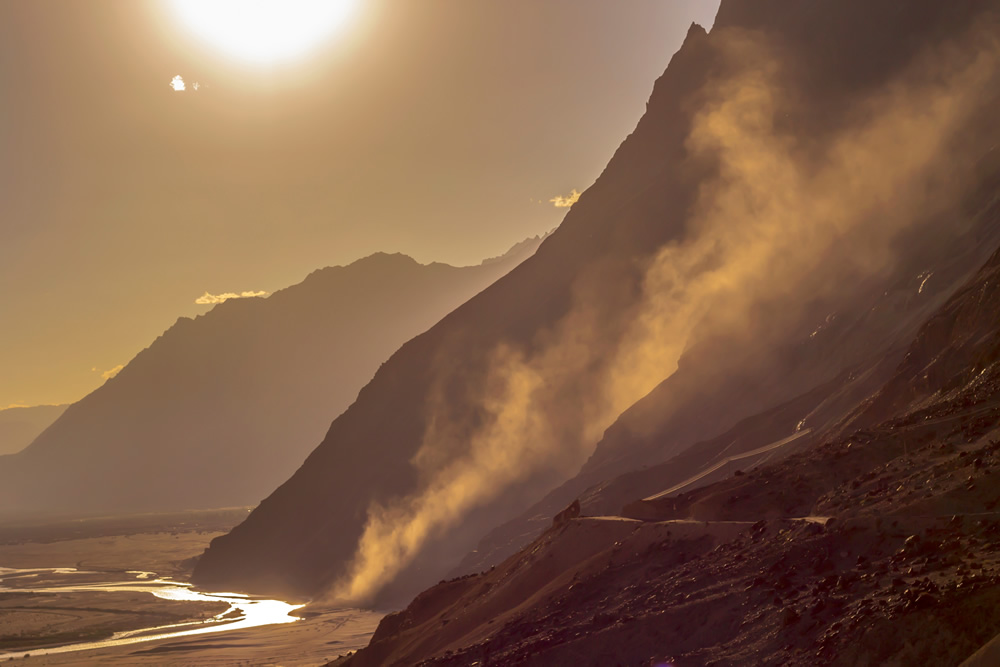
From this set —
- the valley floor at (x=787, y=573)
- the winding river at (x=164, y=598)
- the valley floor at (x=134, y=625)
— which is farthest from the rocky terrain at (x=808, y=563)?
the winding river at (x=164, y=598)

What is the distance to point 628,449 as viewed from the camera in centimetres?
8812

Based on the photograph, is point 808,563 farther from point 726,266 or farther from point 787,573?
point 726,266

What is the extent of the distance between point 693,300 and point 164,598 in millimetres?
70988

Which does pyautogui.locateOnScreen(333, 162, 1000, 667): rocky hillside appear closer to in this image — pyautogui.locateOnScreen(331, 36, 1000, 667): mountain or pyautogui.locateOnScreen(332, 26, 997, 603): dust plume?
pyautogui.locateOnScreen(331, 36, 1000, 667): mountain

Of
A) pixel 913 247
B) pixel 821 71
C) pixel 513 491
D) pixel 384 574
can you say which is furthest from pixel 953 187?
pixel 384 574

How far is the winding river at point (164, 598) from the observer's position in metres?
86.3

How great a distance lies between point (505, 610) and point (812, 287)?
179 feet

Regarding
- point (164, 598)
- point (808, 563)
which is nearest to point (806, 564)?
point (808, 563)

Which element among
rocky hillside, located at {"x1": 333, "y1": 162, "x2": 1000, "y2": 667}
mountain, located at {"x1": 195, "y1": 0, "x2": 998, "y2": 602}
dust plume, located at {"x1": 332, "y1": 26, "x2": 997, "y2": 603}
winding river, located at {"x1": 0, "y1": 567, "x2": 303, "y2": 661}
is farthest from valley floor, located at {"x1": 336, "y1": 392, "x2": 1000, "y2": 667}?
winding river, located at {"x1": 0, "y1": 567, "x2": 303, "y2": 661}

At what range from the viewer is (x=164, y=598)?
368 feet

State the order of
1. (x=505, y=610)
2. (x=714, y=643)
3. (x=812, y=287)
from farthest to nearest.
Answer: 1. (x=812, y=287)
2. (x=505, y=610)
3. (x=714, y=643)

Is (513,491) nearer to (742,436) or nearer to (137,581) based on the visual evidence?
(742,436)

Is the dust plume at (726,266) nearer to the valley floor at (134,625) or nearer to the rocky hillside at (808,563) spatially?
the valley floor at (134,625)

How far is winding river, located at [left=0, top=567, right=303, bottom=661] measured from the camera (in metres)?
86.3
